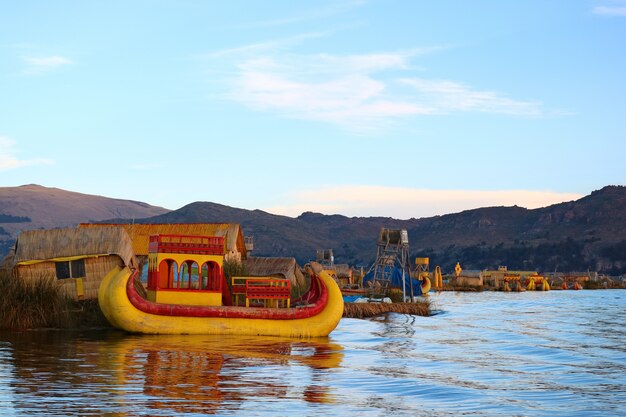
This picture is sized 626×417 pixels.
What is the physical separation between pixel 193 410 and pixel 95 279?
1814 cm

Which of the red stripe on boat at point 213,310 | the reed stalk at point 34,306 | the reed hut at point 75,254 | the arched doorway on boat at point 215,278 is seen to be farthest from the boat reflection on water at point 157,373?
the reed hut at point 75,254

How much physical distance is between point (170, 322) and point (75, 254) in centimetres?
645

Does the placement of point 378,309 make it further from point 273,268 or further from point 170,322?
point 170,322

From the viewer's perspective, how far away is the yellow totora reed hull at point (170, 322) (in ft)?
84.4

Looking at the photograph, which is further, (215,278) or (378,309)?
(378,309)

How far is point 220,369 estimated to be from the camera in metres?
18.8

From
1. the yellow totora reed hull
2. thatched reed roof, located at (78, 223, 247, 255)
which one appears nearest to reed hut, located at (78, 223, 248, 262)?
thatched reed roof, located at (78, 223, 247, 255)

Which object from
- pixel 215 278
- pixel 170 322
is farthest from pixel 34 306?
pixel 215 278

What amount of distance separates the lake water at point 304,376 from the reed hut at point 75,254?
17.3ft

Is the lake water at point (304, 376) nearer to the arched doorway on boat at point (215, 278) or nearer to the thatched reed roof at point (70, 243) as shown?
the arched doorway on boat at point (215, 278)

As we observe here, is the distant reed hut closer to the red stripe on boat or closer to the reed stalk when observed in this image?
the red stripe on boat

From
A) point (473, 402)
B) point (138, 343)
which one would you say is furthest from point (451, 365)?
point (138, 343)

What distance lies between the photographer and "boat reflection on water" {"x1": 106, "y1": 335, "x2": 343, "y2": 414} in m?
15.2

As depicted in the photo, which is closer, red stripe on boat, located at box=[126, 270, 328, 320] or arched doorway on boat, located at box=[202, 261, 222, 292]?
red stripe on boat, located at box=[126, 270, 328, 320]
